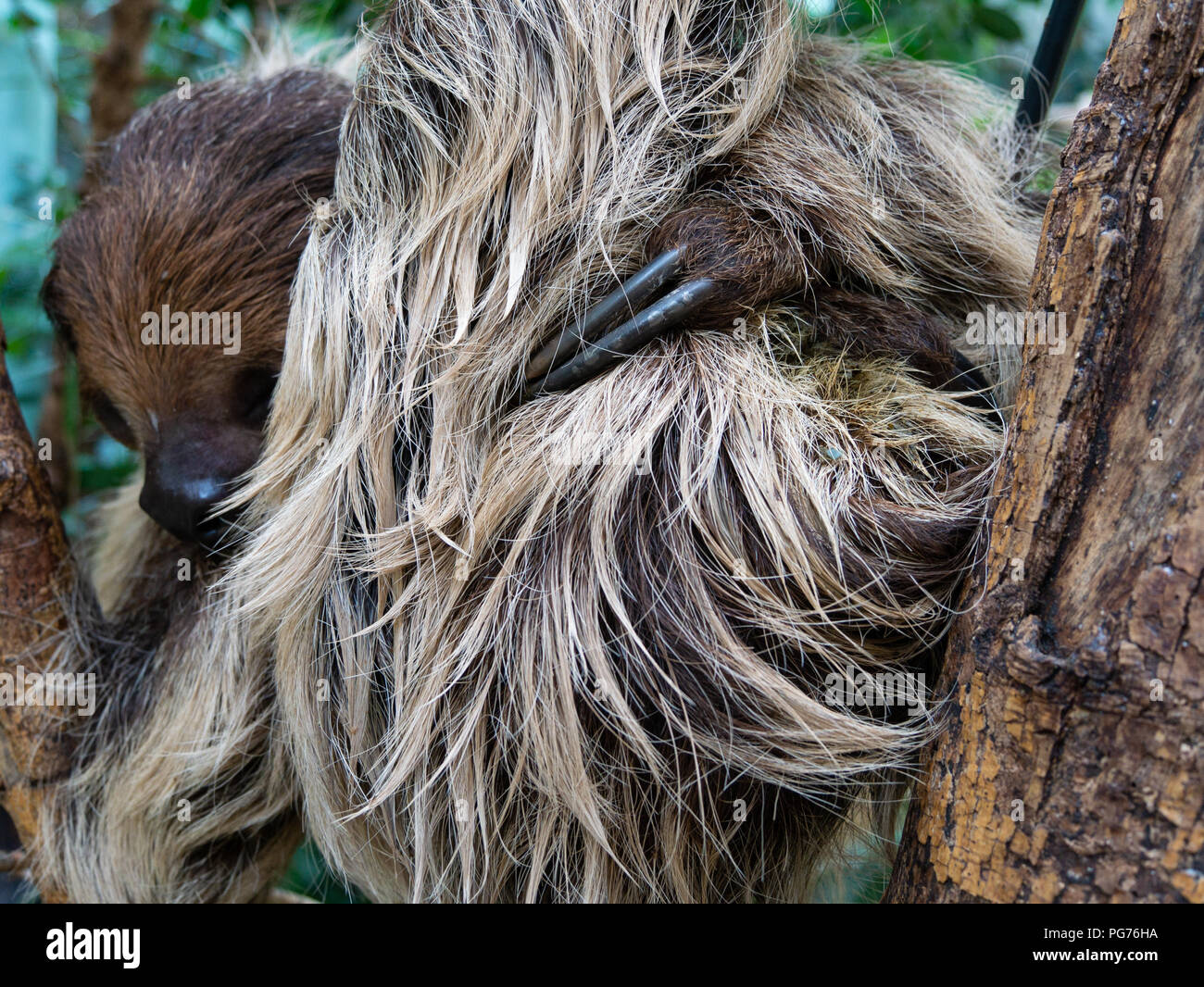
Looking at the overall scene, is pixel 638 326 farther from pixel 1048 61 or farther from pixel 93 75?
pixel 93 75

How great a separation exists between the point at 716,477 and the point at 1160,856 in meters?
0.57

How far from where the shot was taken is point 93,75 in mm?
2242

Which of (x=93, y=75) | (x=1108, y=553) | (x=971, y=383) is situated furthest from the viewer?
(x=93, y=75)

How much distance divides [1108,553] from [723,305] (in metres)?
0.53

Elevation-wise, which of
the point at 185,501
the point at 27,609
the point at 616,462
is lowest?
the point at 27,609

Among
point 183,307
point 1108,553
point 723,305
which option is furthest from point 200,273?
point 1108,553

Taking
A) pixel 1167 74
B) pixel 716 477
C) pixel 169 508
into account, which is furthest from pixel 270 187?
pixel 1167 74

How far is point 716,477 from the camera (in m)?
1.12

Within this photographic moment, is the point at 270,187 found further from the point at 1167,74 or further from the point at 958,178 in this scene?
the point at 1167,74

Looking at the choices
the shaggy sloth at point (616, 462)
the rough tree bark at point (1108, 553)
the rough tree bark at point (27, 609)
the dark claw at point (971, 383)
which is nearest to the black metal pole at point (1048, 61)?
the shaggy sloth at point (616, 462)

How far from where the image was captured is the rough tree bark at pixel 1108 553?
0.74 metres

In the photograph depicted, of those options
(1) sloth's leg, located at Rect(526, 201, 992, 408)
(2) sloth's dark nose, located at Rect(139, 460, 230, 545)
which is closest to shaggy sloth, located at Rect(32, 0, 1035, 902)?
(1) sloth's leg, located at Rect(526, 201, 992, 408)

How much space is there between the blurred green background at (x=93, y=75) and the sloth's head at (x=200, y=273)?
9.1 inches

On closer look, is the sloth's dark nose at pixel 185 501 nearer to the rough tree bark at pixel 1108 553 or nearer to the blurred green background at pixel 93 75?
the blurred green background at pixel 93 75
